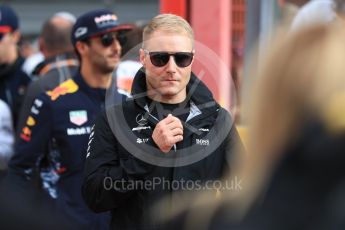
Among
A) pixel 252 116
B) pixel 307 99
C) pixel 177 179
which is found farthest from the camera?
pixel 177 179

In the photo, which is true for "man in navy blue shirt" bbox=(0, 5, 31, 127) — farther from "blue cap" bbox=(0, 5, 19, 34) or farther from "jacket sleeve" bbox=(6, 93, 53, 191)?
"jacket sleeve" bbox=(6, 93, 53, 191)

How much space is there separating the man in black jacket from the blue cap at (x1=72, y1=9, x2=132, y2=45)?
1.42m

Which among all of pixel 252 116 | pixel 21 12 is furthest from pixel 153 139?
pixel 21 12

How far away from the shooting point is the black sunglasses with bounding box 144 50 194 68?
11.6 ft

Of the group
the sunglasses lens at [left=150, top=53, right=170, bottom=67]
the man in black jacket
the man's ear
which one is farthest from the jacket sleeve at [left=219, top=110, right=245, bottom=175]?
the man's ear

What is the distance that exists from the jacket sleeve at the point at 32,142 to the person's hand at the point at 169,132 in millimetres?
1549

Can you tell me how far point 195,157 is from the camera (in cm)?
347

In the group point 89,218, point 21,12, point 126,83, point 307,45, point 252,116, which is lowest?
point 21,12

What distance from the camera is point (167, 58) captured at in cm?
355

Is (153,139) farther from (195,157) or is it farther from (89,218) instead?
(89,218)

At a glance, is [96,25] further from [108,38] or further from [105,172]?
[105,172]

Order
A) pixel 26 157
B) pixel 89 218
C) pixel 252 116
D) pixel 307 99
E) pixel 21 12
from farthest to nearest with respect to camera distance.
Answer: pixel 21 12, pixel 26 157, pixel 89 218, pixel 252 116, pixel 307 99

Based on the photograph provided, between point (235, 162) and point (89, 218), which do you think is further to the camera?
point (89, 218)

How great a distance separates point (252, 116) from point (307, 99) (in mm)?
169
